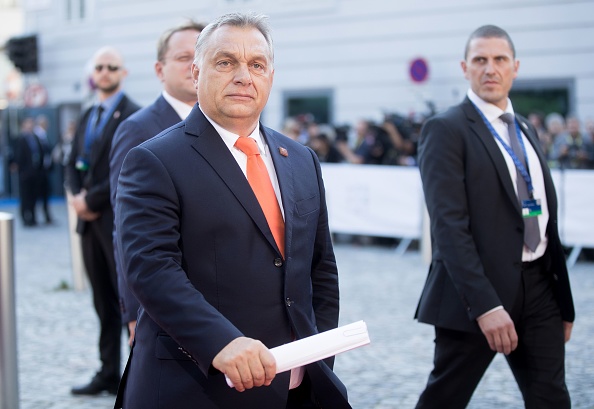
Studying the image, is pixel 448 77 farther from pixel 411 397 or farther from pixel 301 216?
pixel 301 216

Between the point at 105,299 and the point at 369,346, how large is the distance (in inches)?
80.5

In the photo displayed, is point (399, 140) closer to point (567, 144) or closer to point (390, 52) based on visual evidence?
point (567, 144)

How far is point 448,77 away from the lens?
15.2 m

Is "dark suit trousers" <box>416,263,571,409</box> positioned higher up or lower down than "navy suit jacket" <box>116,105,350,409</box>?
lower down

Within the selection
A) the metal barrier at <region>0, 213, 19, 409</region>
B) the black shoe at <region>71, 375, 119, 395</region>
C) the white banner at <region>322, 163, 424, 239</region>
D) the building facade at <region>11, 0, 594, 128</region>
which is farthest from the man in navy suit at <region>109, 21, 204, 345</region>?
the building facade at <region>11, 0, 594, 128</region>

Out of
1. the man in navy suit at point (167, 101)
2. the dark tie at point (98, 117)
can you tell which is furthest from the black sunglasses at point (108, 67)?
the man in navy suit at point (167, 101)

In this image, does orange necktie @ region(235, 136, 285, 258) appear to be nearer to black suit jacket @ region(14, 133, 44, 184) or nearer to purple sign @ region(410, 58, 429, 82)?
purple sign @ region(410, 58, 429, 82)

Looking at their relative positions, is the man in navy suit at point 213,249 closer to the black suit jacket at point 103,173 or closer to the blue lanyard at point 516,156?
the blue lanyard at point 516,156

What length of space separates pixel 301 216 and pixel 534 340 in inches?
61.5

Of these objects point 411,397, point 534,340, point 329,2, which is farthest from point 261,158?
point 329,2

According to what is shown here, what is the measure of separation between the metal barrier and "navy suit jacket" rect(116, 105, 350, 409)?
1.69 meters

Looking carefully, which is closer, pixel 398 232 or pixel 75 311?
pixel 75 311

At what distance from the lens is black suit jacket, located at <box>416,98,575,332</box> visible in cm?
368

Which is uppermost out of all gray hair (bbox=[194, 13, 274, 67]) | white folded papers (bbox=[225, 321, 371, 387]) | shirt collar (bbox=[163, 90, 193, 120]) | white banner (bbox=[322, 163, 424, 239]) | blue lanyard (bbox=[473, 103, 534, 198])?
gray hair (bbox=[194, 13, 274, 67])
